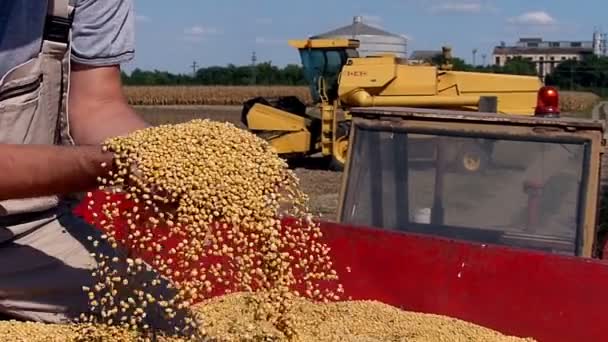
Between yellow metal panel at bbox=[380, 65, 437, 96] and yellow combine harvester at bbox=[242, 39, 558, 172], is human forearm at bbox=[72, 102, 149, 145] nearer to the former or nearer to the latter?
yellow combine harvester at bbox=[242, 39, 558, 172]

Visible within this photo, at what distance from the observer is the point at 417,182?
3.72 meters

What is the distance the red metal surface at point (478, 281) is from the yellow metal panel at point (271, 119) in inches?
412

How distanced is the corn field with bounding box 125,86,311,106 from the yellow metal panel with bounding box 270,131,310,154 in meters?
27.9

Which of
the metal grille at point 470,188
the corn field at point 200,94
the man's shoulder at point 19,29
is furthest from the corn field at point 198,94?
the man's shoulder at point 19,29

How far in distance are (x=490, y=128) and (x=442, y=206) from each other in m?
0.30

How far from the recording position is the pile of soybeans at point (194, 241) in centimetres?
189

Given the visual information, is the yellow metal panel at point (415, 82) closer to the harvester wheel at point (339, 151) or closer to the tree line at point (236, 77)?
the harvester wheel at point (339, 151)

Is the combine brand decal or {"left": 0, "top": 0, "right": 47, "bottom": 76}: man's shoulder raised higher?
{"left": 0, "top": 0, "right": 47, "bottom": 76}: man's shoulder

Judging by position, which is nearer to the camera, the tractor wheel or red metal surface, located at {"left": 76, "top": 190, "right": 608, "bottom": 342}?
red metal surface, located at {"left": 76, "top": 190, "right": 608, "bottom": 342}

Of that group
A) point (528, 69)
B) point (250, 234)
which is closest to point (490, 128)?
point (250, 234)

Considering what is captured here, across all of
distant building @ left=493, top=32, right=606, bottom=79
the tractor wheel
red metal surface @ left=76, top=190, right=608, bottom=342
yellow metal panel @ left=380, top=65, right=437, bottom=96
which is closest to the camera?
red metal surface @ left=76, top=190, right=608, bottom=342

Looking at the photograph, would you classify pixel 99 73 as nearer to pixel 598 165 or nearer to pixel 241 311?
pixel 241 311

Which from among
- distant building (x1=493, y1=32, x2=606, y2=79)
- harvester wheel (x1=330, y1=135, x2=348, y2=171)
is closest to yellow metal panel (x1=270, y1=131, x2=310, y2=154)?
harvester wheel (x1=330, y1=135, x2=348, y2=171)

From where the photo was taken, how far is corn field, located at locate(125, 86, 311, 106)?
42594 mm
